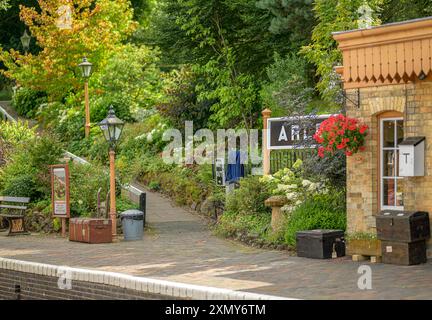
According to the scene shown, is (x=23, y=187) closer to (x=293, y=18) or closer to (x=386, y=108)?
(x=293, y=18)

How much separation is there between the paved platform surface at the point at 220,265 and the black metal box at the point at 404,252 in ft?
0.63

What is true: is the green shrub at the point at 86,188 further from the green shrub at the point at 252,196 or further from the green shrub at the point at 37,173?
the green shrub at the point at 252,196

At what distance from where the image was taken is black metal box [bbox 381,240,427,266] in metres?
13.8

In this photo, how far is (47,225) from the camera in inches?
828

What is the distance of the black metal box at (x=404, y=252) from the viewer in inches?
543

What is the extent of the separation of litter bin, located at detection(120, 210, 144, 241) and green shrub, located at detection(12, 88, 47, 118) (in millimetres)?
19629

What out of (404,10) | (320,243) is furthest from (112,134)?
(404,10)

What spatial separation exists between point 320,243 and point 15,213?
9.53 metres

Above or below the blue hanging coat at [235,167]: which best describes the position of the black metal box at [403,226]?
below

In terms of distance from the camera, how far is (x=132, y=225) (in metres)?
18.8

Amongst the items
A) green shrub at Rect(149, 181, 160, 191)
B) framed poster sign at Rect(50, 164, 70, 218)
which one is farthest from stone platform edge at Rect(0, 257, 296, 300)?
green shrub at Rect(149, 181, 160, 191)

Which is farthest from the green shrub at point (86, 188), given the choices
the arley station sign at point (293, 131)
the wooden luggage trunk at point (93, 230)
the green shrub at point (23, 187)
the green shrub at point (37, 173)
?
the arley station sign at point (293, 131)
